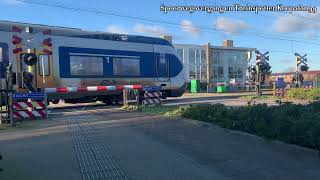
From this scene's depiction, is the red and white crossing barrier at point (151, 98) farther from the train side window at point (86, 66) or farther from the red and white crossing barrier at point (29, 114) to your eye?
the red and white crossing barrier at point (29, 114)

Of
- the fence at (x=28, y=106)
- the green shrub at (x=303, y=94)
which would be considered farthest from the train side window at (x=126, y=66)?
the green shrub at (x=303, y=94)

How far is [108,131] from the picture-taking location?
46.4ft

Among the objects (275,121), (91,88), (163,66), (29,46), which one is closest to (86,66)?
(91,88)

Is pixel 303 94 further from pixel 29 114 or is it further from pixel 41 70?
pixel 29 114

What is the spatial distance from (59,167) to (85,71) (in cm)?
1735

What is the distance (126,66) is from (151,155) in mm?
18352

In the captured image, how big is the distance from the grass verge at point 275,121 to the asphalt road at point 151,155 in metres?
0.26

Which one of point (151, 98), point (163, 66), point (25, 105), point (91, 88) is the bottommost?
point (151, 98)

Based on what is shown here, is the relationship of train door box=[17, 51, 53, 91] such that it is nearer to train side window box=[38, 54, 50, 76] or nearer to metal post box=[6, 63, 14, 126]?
train side window box=[38, 54, 50, 76]

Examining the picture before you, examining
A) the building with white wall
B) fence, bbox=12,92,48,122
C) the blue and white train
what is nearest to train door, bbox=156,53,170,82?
the blue and white train

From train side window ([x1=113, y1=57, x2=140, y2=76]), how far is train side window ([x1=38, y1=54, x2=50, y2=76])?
433cm

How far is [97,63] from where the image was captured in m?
26.4

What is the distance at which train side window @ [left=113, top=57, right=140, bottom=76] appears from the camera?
90.2 feet

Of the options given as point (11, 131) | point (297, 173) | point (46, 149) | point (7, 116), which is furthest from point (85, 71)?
point (297, 173)
